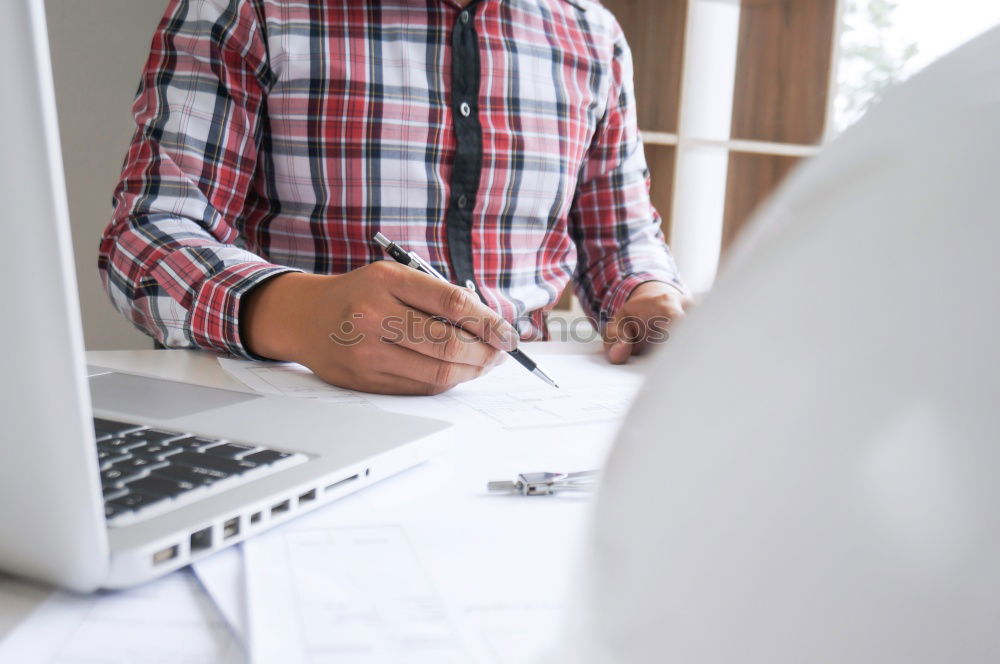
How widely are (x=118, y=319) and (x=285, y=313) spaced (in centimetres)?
113

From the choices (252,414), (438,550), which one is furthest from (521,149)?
(438,550)

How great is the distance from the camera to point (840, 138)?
0.15m

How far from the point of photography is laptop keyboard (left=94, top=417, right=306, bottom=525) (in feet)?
0.89

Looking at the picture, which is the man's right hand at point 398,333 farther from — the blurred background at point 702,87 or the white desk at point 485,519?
the blurred background at point 702,87

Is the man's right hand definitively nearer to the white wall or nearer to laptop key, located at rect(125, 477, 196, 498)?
laptop key, located at rect(125, 477, 196, 498)

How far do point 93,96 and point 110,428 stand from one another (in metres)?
1.37

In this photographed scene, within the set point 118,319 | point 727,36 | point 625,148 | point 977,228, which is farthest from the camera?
point 727,36

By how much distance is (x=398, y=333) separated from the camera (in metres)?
0.57

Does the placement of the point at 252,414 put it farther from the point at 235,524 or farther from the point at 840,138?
the point at 840,138

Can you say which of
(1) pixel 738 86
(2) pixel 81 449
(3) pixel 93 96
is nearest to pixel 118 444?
(2) pixel 81 449

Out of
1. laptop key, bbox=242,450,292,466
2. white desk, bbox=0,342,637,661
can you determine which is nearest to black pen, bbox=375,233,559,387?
white desk, bbox=0,342,637,661

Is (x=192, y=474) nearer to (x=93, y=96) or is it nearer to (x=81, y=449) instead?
(x=81, y=449)

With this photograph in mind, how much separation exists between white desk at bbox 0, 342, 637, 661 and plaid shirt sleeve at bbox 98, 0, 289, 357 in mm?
349

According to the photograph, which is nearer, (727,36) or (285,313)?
(285,313)
